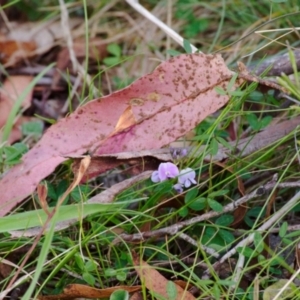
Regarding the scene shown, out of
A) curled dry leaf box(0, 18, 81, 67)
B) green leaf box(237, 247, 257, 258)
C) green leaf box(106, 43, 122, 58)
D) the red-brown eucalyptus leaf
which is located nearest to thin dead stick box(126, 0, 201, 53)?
the red-brown eucalyptus leaf

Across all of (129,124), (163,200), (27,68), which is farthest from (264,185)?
(27,68)

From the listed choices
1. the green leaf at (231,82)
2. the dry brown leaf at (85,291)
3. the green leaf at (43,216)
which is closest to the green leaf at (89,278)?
the dry brown leaf at (85,291)

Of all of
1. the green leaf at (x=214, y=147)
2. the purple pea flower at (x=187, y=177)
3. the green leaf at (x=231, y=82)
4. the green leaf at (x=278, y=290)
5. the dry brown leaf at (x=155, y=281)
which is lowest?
the green leaf at (x=278, y=290)

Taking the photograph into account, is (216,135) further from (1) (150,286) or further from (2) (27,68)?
(2) (27,68)

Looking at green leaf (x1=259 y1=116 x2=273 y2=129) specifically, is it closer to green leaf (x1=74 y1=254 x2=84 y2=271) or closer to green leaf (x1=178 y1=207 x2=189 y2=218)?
green leaf (x1=178 y1=207 x2=189 y2=218)

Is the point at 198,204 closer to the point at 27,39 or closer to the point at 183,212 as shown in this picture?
the point at 183,212

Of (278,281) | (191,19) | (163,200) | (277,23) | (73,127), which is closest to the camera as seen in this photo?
(278,281)

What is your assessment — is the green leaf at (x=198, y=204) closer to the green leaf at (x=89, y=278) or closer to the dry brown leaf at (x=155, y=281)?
the dry brown leaf at (x=155, y=281)
